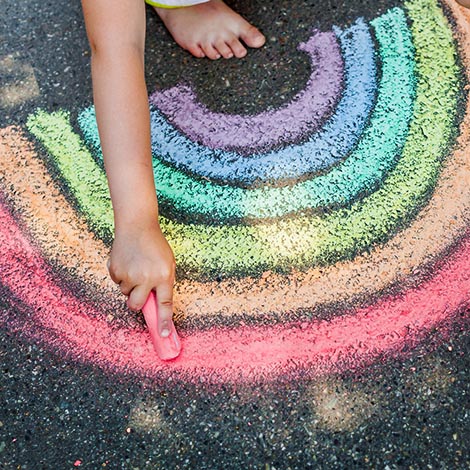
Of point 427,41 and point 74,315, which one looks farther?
point 427,41

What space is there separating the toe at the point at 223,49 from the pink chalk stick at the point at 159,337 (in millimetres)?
771

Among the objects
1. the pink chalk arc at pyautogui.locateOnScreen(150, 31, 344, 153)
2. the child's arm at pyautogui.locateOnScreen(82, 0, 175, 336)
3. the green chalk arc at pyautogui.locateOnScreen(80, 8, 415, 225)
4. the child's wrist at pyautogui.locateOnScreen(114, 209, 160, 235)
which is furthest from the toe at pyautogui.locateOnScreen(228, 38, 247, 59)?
the child's wrist at pyautogui.locateOnScreen(114, 209, 160, 235)

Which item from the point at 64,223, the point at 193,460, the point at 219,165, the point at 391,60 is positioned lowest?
the point at 193,460

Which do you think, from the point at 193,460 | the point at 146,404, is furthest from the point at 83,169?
the point at 193,460

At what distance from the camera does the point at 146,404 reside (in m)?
1.44

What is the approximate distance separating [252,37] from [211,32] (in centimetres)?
11

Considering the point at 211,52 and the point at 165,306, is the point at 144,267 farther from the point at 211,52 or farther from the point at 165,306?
the point at 211,52

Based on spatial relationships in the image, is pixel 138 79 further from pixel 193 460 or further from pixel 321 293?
pixel 193 460

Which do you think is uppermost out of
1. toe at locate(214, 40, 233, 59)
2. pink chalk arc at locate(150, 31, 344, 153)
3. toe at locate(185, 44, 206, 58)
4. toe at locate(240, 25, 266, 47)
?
toe at locate(240, 25, 266, 47)

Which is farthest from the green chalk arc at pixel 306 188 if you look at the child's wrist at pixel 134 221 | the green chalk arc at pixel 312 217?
the child's wrist at pixel 134 221

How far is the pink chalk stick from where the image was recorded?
1.46 m

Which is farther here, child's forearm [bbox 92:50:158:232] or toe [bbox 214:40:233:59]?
toe [bbox 214:40:233:59]

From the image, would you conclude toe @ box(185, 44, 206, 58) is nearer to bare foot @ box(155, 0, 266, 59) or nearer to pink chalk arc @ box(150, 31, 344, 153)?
bare foot @ box(155, 0, 266, 59)

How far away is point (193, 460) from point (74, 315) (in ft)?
1.34
